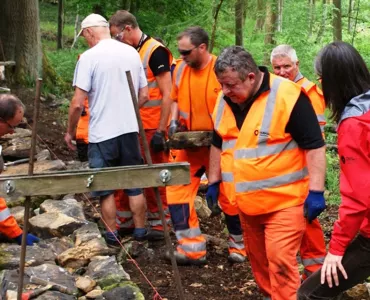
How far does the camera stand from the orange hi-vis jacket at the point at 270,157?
13.8ft

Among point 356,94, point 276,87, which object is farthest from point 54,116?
point 356,94

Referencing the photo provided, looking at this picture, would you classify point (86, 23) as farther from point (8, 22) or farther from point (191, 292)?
point (8, 22)

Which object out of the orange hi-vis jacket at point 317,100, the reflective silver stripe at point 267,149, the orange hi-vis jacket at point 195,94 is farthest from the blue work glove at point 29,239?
the orange hi-vis jacket at point 317,100

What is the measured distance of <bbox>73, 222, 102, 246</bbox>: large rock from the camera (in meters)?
6.09

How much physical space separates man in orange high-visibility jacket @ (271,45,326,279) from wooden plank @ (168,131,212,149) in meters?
0.95

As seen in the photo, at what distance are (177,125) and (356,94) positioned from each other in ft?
10.00

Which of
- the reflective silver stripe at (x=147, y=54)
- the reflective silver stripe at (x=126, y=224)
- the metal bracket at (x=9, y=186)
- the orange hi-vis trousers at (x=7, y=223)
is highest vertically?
the reflective silver stripe at (x=147, y=54)

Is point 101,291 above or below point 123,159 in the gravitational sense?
below

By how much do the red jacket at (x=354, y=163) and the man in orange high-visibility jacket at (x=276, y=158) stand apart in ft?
2.91

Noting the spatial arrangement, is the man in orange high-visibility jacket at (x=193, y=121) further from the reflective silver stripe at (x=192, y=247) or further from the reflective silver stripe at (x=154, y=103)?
the reflective silver stripe at (x=154, y=103)

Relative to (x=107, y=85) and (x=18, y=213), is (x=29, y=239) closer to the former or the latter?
(x=18, y=213)

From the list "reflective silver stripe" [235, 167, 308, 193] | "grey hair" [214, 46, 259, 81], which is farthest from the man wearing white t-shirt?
"reflective silver stripe" [235, 167, 308, 193]

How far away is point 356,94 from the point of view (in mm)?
3355

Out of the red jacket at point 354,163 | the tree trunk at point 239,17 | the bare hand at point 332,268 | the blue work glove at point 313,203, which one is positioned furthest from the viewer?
the tree trunk at point 239,17
